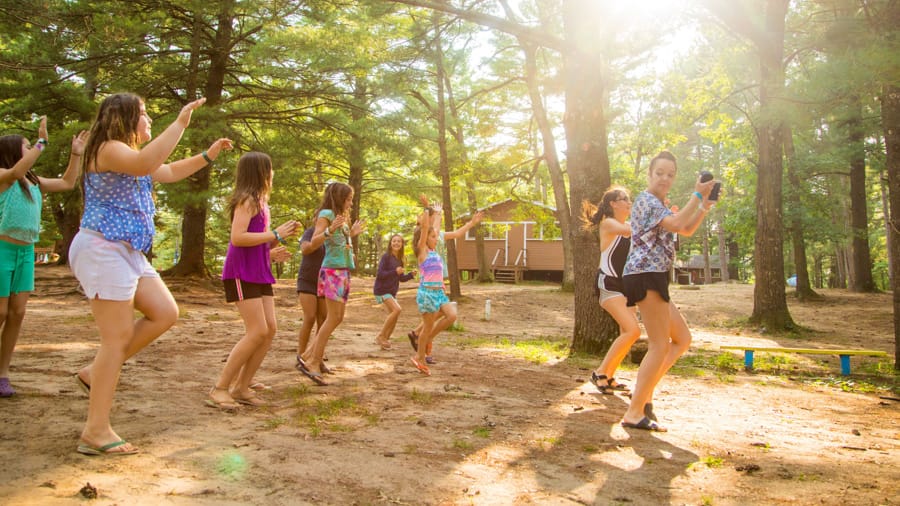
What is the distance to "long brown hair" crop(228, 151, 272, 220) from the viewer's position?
4.75m

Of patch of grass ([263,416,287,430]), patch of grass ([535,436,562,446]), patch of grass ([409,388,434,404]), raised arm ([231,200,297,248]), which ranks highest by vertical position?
raised arm ([231,200,297,248])

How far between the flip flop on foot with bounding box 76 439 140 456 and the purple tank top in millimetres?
1481

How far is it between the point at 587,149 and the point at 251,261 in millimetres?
5496

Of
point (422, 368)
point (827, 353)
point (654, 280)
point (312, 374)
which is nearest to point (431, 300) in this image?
point (422, 368)

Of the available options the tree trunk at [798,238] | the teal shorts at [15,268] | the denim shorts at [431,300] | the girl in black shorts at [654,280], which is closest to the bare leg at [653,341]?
the girl in black shorts at [654,280]

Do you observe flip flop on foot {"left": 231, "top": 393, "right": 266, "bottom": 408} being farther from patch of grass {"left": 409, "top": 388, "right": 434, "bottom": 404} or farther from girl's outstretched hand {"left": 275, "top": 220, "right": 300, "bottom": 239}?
girl's outstretched hand {"left": 275, "top": 220, "right": 300, "bottom": 239}

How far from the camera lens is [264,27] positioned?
47.5 feet

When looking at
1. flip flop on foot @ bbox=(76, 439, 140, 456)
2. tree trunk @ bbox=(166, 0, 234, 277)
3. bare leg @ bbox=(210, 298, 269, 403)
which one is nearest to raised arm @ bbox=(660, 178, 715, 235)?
bare leg @ bbox=(210, 298, 269, 403)

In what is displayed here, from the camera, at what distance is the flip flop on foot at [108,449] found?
134 inches

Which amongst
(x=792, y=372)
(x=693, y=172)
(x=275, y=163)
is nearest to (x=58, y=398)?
(x=792, y=372)

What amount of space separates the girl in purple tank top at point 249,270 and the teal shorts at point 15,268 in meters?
1.55

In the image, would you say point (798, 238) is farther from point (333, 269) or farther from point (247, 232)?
point (247, 232)

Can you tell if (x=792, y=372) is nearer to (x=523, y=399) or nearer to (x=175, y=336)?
(x=523, y=399)

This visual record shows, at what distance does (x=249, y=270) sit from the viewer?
4.68 meters
